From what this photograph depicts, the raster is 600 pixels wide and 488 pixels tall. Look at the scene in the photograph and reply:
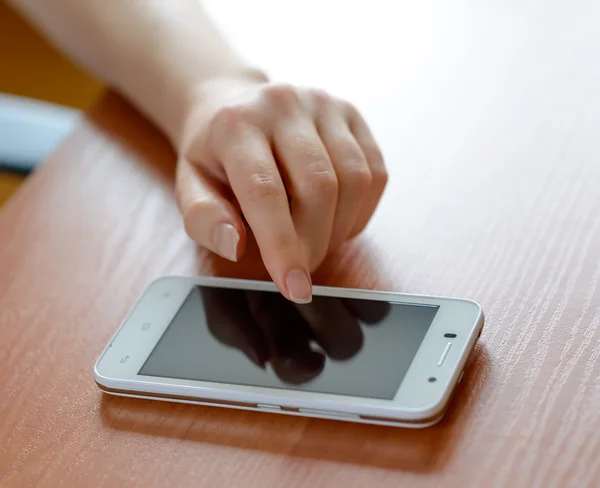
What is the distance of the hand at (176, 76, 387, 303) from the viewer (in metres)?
0.51

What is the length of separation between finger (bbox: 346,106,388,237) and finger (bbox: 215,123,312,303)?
0.07m

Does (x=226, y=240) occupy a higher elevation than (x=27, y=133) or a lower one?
higher

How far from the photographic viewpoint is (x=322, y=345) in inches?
19.3

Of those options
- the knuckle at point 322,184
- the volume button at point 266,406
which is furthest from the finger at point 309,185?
the volume button at point 266,406

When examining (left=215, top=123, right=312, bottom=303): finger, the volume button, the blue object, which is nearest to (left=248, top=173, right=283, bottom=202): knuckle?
(left=215, top=123, right=312, bottom=303): finger

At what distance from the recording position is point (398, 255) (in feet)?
1.86

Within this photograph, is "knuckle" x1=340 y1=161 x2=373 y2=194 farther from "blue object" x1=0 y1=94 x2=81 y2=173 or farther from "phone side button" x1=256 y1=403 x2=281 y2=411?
"blue object" x1=0 y1=94 x2=81 y2=173

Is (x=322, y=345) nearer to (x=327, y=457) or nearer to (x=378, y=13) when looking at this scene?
(x=327, y=457)

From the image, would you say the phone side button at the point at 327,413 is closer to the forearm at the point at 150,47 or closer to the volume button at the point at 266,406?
the volume button at the point at 266,406

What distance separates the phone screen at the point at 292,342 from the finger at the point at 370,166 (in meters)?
0.07

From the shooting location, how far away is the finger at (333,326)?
483 millimetres

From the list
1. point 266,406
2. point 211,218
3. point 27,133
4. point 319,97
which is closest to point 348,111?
point 319,97

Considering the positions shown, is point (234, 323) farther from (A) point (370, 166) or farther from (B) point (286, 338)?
(A) point (370, 166)

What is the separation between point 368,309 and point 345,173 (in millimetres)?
91
